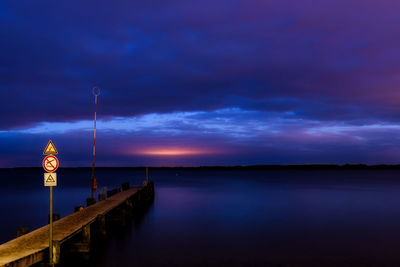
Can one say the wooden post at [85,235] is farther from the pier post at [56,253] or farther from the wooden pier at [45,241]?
the pier post at [56,253]

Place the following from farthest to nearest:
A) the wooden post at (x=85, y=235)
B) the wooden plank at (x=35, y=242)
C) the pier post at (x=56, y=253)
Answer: the wooden post at (x=85, y=235) < the pier post at (x=56, y=253) < the wooden plank at (x=35, y=242)

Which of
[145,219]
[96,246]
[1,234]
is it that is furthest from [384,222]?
[1,234]

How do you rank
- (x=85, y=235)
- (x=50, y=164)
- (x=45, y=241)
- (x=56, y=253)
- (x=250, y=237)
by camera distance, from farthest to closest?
(x=250, y=237), (x=85, y=235), (x=45, y=241), (x=56, y=253), (x=50, y=164)

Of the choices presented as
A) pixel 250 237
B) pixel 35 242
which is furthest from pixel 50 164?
pixel 250 237

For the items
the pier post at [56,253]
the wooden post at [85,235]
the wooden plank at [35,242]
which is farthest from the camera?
the wooden post at [85,235]

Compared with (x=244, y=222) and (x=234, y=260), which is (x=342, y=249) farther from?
(x=244, y=222)

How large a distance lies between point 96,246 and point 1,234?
8975 mm

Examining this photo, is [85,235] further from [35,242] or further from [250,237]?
[250,237]

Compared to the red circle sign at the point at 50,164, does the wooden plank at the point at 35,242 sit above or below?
below

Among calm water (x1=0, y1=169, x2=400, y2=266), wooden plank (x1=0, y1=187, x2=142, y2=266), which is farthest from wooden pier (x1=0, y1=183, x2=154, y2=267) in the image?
calm water (x1=0, y1=169, x2=400, y2=266)

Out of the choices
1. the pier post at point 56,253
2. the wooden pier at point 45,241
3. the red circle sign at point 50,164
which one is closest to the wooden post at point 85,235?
the wooden pier at point 45,241

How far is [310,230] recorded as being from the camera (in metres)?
21.2

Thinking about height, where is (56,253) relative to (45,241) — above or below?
below

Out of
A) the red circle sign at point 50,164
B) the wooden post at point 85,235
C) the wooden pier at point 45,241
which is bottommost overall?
the wooden post at point 85,235
